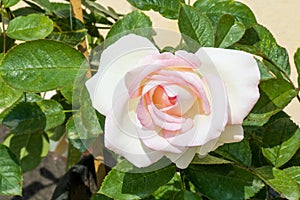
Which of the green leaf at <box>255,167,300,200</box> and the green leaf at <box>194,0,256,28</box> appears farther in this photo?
the green leaf at <box>194,0,256,28</box>

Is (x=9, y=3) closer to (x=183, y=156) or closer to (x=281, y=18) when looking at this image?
(x=183, y=156)

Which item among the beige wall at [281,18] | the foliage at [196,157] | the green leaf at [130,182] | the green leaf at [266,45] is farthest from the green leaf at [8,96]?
the beige wall at [281,18]

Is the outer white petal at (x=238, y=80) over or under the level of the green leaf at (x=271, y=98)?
over

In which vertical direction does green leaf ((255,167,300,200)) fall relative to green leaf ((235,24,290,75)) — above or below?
below

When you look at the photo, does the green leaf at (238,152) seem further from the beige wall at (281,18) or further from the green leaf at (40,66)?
the beige wall at (281,18)

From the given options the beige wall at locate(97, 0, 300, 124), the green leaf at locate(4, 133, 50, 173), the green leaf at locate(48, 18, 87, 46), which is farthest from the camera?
the beige wall at locate(97, 0, 300, 124)

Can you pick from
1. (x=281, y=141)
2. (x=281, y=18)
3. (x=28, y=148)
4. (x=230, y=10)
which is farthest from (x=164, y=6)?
(x=281, y=18)

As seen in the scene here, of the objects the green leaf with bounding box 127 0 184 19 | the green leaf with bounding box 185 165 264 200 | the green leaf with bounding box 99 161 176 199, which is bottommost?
the green leaf with bounding box 185 165 264 200

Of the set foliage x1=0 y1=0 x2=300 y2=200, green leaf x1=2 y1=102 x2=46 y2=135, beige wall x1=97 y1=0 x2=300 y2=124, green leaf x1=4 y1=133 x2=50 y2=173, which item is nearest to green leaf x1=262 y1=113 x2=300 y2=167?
foliage x1=0 y1=0 x2=300 y2=200

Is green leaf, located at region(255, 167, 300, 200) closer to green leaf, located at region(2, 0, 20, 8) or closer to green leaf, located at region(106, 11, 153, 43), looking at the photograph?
green leaf, located at region(106, 11, 153, 43)
